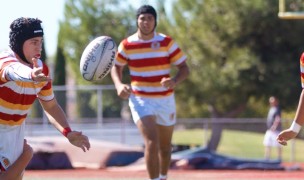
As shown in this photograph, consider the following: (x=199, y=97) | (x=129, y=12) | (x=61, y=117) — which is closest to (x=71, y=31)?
(x=129, y=12)

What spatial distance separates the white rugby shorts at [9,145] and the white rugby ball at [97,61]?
162 centimetres

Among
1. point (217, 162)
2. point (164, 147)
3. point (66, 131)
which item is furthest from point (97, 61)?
point (217, 162)

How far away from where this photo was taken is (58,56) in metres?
44.4

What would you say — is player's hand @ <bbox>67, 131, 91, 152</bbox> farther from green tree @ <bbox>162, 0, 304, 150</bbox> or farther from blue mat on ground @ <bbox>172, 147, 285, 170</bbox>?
green tree @ <bbox>162, 0, 304, 150</bbox>

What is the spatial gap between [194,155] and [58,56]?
25406 mm

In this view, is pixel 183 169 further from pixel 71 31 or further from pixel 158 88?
pixel 71 31

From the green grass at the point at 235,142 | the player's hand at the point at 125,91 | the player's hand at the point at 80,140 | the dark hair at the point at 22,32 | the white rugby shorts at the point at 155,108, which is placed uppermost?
the dark hair at the point at 22,32

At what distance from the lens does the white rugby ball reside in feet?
29.1

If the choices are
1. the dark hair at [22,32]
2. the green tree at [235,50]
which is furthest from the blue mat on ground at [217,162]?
the dark hair at [22,32]

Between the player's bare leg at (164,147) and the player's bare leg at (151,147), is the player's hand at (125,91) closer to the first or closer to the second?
the player's bare leg at (151,147)

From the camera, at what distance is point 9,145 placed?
7328 mm

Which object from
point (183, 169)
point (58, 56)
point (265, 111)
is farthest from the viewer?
point (58, 56)

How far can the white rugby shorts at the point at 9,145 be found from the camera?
24.0 feet

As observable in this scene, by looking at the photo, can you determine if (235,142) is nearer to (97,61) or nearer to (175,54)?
(175,54)
